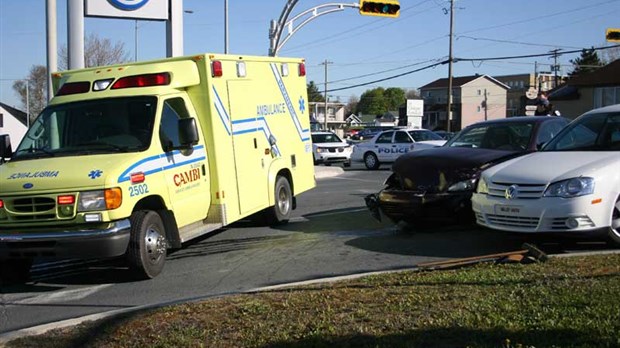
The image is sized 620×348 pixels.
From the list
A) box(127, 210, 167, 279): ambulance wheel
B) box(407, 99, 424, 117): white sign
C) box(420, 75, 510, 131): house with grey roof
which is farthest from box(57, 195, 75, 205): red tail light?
box(420, 75, 510, 131): house with grey roof

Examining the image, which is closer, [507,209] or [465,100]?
[507,209]

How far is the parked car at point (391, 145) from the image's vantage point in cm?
2422

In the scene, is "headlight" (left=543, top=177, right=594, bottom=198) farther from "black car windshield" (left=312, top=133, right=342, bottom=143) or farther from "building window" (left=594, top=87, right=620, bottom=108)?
"building window" (left=594, top=87, right=620, bottom=108)

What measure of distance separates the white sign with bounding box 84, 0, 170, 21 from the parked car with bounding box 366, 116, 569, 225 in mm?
9340

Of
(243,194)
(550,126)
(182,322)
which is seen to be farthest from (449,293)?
(550,126)

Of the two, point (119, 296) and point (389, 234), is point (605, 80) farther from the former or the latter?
point (119, 296)

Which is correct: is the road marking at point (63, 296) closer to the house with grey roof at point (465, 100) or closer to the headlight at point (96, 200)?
the headlight at point (96, 200)

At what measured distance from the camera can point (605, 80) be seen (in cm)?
4375

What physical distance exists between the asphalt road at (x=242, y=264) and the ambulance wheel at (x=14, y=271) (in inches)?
5.9

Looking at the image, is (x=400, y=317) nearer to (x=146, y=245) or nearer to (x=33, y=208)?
(x=146, y=245)

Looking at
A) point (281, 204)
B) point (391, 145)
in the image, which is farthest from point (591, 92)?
point (281, 204)

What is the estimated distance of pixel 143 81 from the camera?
8008mm

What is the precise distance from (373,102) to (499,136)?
508 feet

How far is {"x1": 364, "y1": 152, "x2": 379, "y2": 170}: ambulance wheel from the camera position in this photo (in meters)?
25.5
